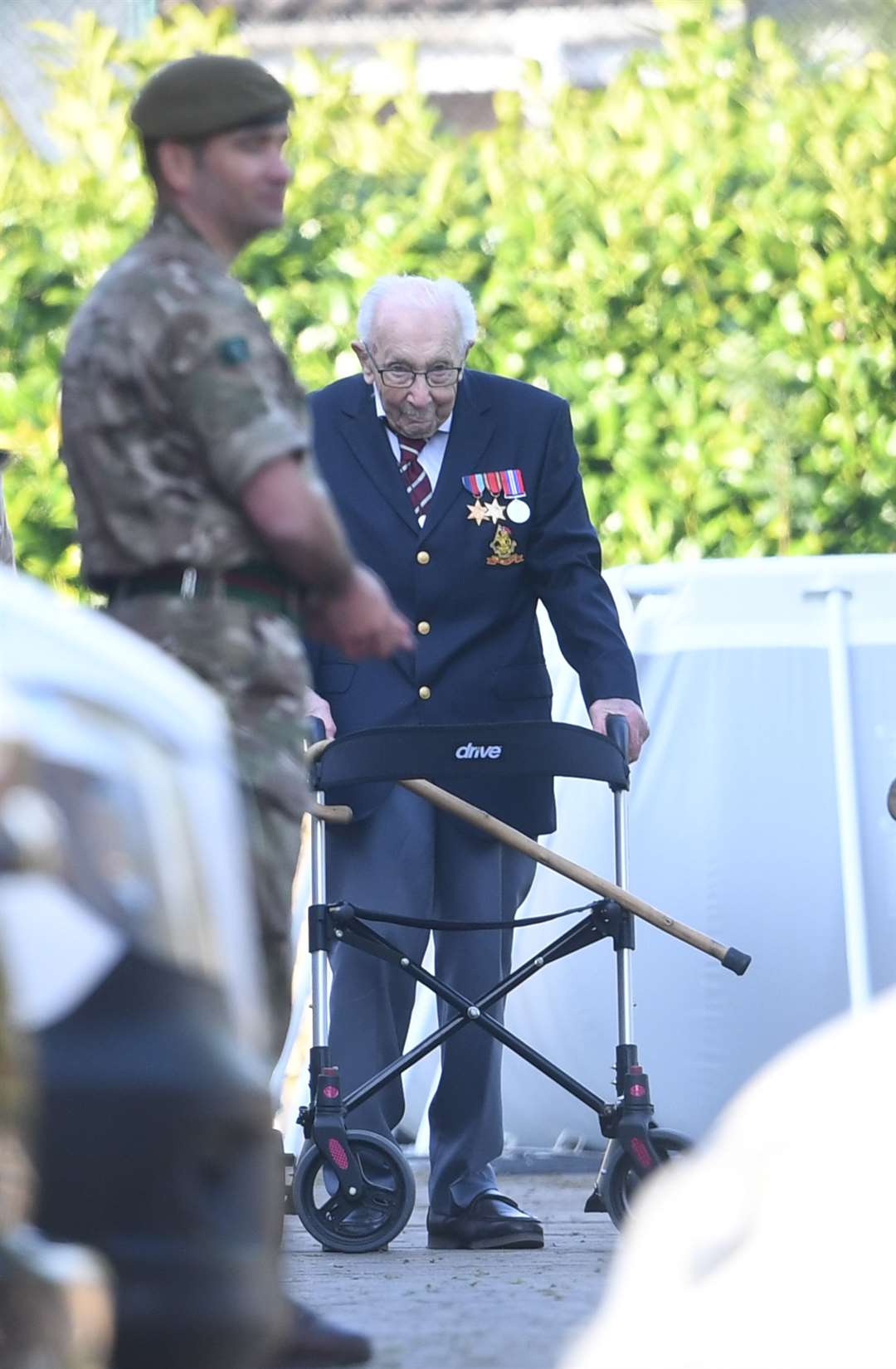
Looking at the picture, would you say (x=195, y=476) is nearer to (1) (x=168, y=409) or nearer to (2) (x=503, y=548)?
(1) (x=168, y=409)

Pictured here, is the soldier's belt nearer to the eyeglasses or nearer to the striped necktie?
the eyeglasses

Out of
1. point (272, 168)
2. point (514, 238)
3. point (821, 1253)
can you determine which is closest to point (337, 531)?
point (272, 168)

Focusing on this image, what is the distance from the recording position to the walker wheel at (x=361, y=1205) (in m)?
5.39

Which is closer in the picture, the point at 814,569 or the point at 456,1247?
the point at 456,1247

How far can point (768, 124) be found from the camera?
8.16 metres

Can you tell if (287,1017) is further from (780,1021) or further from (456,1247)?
(780,1021)

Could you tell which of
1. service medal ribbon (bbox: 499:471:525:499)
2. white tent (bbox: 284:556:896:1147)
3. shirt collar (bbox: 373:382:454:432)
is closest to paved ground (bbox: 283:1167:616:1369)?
white tent (bbox: 284:556:896:1147)

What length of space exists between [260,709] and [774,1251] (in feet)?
6.23

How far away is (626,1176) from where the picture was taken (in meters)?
5.41

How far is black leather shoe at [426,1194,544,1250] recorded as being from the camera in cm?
545

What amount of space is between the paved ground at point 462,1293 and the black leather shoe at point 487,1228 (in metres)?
0.04

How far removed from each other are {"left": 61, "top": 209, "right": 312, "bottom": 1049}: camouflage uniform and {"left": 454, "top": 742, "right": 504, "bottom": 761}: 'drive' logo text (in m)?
1.47

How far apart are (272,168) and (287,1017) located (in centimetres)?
121

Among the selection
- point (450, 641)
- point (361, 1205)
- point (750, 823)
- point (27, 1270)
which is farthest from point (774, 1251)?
point (750, 823)
